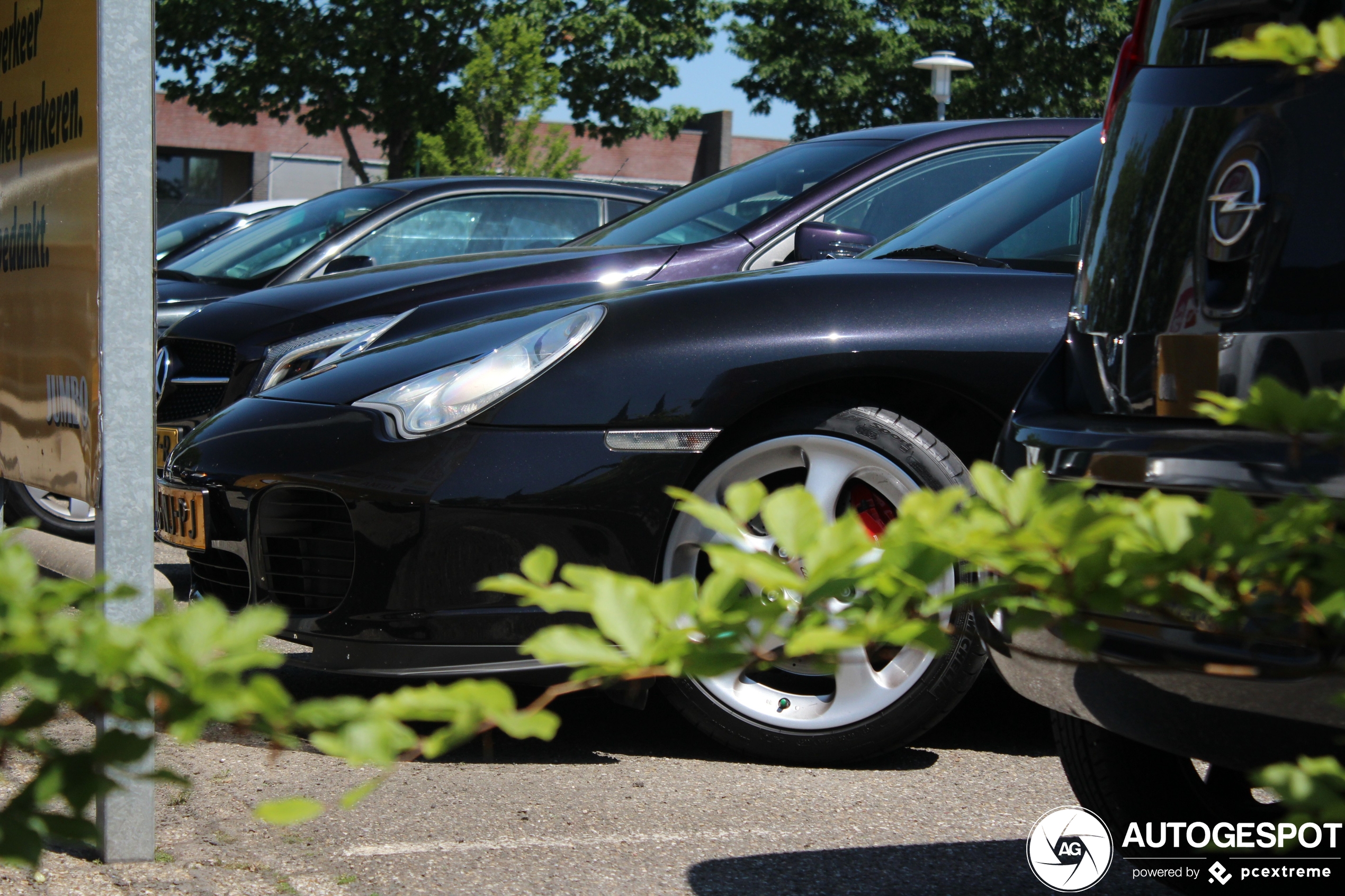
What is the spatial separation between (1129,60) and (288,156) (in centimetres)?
3658

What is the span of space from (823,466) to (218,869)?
1.51 meters

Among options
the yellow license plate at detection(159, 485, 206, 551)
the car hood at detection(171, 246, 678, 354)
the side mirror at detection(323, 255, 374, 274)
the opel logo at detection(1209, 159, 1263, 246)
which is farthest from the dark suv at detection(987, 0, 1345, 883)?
the side mirror at detection(323, 255, 374, 274)

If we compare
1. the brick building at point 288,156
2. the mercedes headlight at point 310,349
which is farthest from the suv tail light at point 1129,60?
the brick building at point 288,156

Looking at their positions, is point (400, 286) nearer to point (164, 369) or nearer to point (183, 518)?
point (164, 369)

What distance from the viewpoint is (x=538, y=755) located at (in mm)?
3207

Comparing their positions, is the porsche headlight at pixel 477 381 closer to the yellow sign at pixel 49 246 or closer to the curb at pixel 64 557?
the yellow sign at pixel 49 246

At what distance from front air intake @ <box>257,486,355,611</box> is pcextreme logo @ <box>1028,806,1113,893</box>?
5.05 feet

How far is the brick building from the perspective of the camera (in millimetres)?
36969

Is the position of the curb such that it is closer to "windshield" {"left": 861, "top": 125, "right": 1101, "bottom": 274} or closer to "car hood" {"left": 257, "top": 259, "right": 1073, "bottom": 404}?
"car hood" {"left": 257, "top": 259, "right": 1073, "bottom": 404}

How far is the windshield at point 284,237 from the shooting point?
7227mm

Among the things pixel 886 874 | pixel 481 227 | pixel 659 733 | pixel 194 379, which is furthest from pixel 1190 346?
pixel 481 227

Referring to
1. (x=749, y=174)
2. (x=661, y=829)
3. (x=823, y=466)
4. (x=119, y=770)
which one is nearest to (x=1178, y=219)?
(x=823, y=466)

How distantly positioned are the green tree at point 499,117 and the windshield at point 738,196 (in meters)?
12.6

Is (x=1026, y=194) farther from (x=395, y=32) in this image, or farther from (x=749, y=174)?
(x=395, y=32)
